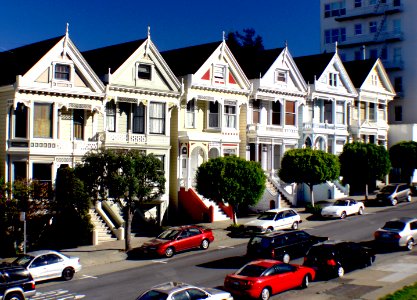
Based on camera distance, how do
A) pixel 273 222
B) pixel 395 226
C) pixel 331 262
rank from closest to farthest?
pixel 331 262
pixel 395 226
pixel 273 222

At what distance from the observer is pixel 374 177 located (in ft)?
176

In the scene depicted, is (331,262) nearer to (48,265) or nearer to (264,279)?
(264,279)

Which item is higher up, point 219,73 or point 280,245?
point 219,73

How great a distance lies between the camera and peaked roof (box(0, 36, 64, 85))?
39781 mm

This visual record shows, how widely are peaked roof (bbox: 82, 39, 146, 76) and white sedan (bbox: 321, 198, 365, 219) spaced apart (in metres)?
17.9

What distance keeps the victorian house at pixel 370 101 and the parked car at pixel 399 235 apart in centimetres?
2789

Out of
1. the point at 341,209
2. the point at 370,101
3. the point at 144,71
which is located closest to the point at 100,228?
the point at 144,71

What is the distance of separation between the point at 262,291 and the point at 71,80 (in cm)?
2214

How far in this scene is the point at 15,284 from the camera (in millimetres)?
25562

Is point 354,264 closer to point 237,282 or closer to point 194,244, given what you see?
point 237,282

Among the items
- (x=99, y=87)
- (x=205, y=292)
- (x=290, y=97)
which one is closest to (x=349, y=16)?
(x=290, y=97)

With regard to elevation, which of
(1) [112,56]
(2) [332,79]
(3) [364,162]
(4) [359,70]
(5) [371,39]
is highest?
(5) [371,39]

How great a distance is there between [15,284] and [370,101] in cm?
4634

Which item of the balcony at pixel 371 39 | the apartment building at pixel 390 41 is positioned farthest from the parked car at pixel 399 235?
the balcony at pixel 371 39
